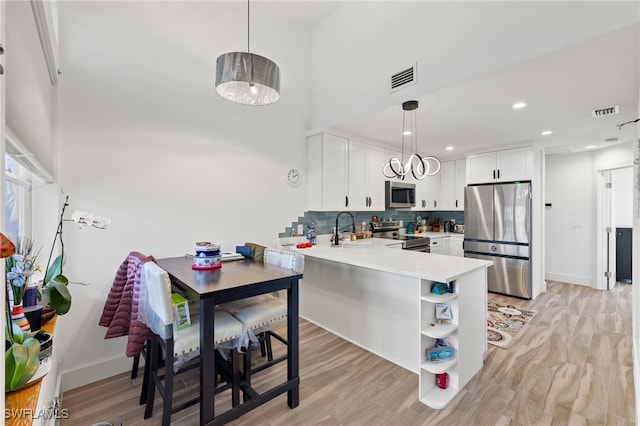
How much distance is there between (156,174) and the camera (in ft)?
8.48

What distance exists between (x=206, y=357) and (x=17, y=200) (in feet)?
5.24

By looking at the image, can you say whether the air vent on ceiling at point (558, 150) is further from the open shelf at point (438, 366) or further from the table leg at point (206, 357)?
the table leg at point (206, 357)

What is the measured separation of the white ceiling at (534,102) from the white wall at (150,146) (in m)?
1.02

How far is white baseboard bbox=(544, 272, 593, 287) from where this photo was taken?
15.5 ft

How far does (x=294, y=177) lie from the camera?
3668 mm

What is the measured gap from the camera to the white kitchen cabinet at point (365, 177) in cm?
396

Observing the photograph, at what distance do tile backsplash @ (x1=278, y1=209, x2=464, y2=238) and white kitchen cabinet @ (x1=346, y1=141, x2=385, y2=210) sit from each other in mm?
397

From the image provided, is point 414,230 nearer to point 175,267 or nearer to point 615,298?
point 615,298

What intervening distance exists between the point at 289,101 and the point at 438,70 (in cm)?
184

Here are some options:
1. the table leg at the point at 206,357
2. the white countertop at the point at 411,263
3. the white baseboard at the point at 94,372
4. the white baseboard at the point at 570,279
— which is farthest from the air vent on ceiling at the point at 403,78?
the white baseboard at the point at 570,279

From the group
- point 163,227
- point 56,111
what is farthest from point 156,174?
point 56,111

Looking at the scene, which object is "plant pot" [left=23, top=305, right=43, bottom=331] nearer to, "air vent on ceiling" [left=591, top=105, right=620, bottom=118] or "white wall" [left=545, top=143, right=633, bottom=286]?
"air vent on ceiling" [left=591, top=105, right=620, bottom=118]

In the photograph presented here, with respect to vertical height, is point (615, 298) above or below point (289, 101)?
below

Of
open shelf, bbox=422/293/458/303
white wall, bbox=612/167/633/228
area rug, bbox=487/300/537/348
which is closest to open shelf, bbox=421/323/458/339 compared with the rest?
open shelf, bbox=422/293/458/303
